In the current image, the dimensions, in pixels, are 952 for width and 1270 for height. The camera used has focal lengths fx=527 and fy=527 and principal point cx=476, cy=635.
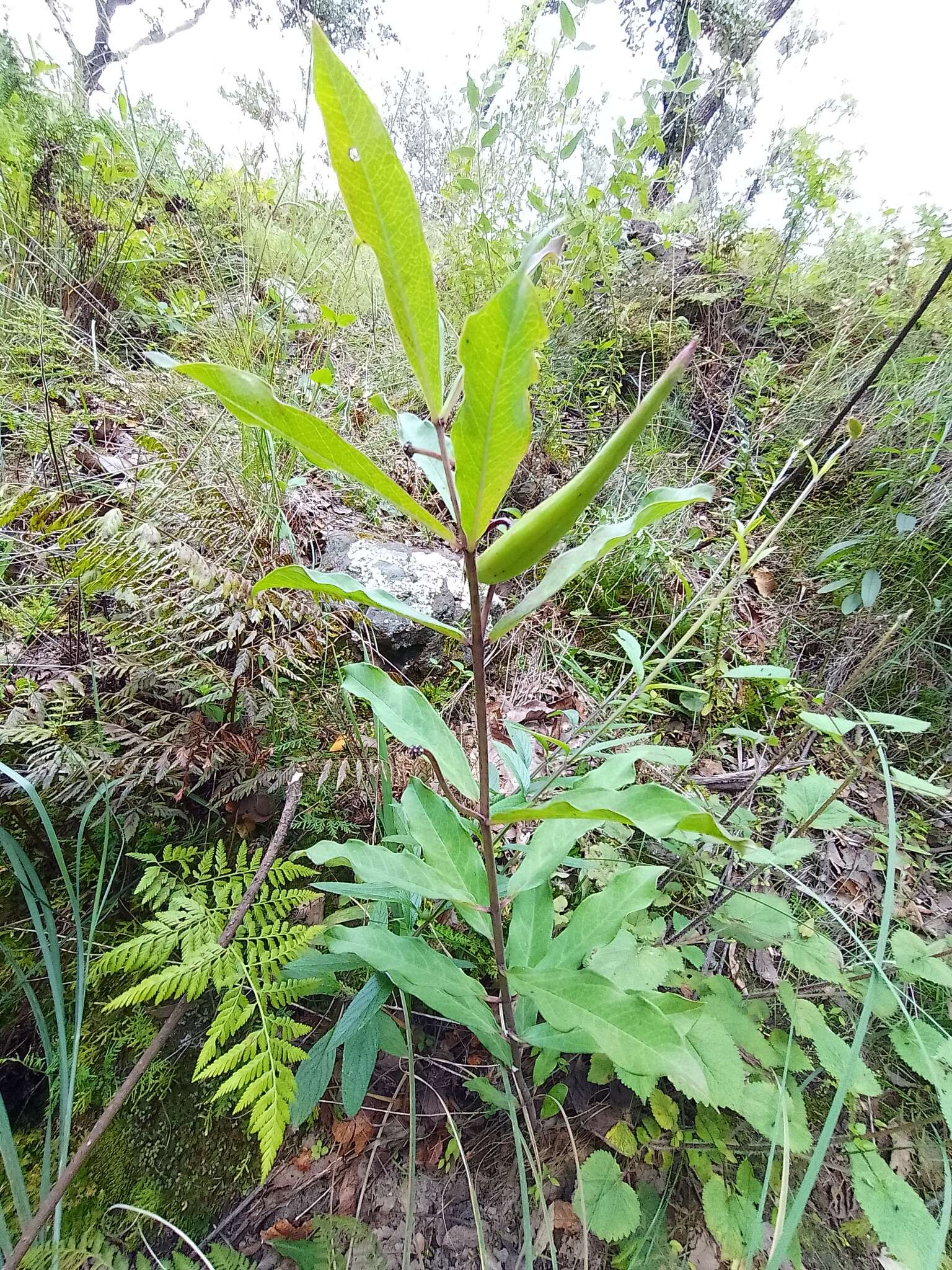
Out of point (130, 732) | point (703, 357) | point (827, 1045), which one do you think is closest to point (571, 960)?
point (827, 1045)

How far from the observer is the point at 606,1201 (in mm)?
908

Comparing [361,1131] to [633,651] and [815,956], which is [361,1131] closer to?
[815,956]

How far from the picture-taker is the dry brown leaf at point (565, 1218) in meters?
0.99

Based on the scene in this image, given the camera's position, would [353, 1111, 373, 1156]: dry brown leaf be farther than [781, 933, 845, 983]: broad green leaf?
Yes

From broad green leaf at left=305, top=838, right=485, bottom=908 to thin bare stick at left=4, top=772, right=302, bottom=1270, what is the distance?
308mm

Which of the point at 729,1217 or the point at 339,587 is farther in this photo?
the point at 729,1217

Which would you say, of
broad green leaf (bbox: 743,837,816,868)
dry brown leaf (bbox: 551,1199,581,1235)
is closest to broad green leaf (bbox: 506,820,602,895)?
broad green leaf (bbox: 743,837,816,868)

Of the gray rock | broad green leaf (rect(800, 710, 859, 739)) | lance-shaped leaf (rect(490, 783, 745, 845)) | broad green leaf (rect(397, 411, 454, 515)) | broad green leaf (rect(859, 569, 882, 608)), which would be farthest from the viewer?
broad green leaf (rect(859, 569, 882, 608))

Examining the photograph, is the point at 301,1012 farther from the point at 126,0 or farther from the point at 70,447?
the point at 126,0

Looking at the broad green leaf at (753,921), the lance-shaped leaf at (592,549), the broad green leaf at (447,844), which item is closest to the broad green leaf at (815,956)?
the broad green leaf at (753,921)

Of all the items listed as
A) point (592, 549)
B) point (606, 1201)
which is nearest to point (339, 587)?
point (592, 549)

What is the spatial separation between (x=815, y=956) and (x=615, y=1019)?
0.56 m

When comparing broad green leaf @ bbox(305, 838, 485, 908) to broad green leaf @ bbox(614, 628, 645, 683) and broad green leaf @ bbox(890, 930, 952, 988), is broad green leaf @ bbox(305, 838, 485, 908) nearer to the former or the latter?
broad green leaf @ bbox(614, 628, 645, 683)

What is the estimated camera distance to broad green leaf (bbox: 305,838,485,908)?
0.70m
